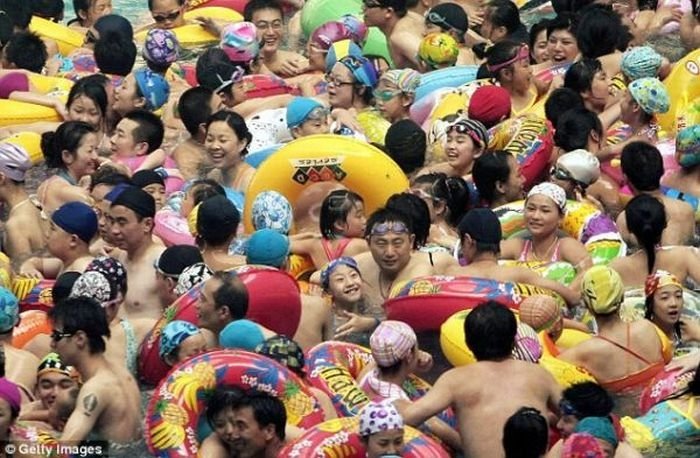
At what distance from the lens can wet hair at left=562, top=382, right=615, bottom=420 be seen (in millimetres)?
11719

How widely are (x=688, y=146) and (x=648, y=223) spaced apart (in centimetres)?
117

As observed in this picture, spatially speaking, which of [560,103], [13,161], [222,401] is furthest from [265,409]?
[560,103]

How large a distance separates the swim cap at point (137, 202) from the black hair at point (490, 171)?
2.22 metres

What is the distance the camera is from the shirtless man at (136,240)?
14039 millimetres

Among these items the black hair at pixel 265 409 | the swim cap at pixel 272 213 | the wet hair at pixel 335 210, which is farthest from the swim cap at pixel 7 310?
the wet hair at pixel 335 210

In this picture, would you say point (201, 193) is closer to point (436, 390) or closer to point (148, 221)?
point (148, 221)

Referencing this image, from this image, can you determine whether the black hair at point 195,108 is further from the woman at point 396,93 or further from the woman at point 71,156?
the woman at point 396,93

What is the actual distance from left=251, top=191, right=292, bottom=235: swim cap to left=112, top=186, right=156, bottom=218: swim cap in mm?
712

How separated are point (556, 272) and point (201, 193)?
101 inches

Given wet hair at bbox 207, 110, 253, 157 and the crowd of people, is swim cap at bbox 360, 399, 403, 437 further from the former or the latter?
wet hair at bbox 207, 110, 253, 157

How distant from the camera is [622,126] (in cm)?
1608

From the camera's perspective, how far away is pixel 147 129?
16.3 m

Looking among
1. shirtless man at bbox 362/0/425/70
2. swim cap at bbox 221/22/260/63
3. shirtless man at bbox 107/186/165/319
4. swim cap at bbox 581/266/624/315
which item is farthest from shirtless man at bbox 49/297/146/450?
shirtless man at bbox 362/0/425/70

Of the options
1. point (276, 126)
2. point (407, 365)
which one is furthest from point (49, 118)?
point (407, 365)
